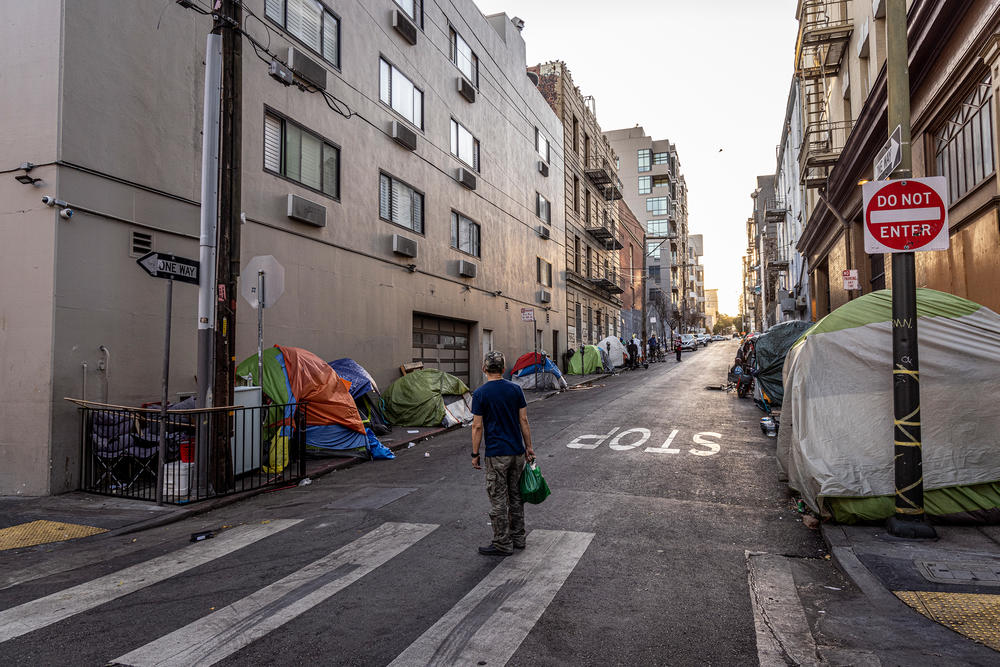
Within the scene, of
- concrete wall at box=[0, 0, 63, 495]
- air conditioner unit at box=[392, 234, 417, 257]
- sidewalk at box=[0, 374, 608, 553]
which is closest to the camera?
sidewalk at box=[0, 374, 608, 553]

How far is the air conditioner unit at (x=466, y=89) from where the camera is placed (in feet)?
71.2

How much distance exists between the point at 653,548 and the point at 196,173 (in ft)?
30.9

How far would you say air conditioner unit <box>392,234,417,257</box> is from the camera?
16.9m

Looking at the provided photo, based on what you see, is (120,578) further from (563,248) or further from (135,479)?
(563,248)

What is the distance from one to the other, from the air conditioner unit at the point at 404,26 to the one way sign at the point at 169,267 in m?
12.3

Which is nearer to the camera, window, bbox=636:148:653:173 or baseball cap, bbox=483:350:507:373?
baseball cap, bbox=483:350:507:373

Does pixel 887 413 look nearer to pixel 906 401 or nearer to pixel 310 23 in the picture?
pixel 906 401

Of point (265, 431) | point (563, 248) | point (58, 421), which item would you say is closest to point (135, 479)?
point (58, 421)

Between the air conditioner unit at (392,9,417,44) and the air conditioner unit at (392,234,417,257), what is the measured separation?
19.6ft

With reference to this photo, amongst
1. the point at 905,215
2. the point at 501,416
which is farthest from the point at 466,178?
the point at 501,416

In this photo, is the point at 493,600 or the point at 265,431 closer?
the point at 493,600

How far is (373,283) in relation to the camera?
16.1m

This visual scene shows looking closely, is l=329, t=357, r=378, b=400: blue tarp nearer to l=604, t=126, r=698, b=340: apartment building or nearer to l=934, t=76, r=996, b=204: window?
l=934, t=76, r=996, b=204: window

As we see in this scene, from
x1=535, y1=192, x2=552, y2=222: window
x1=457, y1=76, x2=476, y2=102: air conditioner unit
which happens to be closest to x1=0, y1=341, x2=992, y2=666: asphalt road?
x1=457, y1=76, x2=476, y2=102: air conditioner unit
